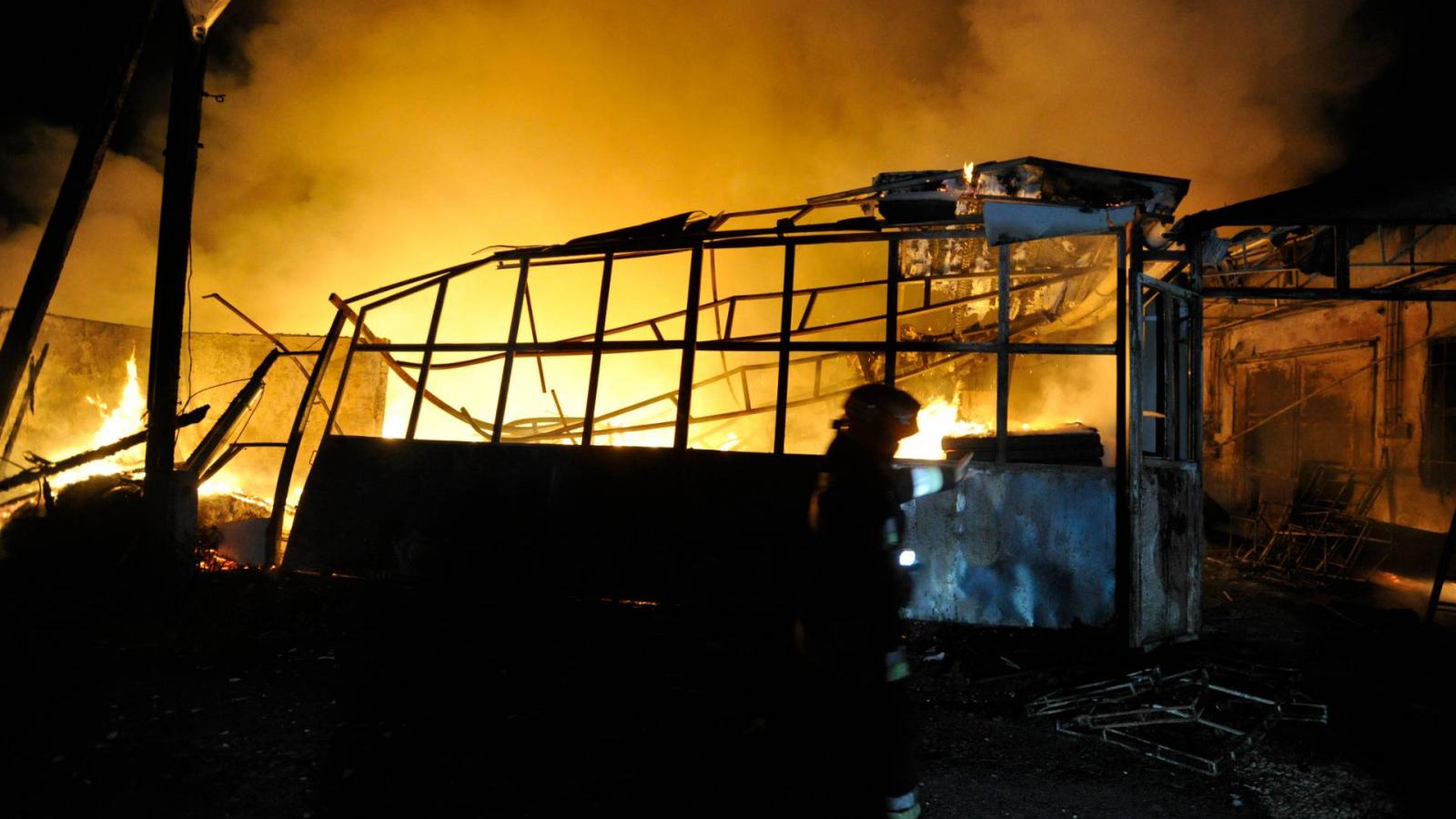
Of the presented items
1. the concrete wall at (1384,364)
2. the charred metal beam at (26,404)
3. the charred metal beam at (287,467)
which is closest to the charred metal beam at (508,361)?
the charred metal beam at (287,467)

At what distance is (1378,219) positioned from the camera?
Answer: 6.58 meters

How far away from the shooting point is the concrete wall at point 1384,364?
1180cm

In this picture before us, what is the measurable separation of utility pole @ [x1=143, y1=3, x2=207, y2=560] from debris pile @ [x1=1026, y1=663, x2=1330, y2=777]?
8872mm

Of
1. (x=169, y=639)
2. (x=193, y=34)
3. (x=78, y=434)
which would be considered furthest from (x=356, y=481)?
(x=78, y=434)

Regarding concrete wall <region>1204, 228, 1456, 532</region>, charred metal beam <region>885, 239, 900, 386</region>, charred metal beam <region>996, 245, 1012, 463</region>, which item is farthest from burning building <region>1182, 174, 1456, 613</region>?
charred metal beam <region>885, 239, 900, 386</region>

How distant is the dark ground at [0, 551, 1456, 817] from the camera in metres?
3.82

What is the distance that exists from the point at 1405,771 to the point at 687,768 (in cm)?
448

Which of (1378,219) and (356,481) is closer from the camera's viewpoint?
(1378,219)

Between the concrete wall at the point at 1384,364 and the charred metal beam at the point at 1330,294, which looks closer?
the charred metal beam at the point at 1330,294

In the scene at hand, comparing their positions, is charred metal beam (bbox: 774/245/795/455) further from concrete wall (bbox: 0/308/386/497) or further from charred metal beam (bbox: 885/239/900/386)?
concrete wall (bbox: 0/308/386/497)

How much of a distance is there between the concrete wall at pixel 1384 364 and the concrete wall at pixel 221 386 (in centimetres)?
1908

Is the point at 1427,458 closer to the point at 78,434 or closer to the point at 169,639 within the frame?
the point at 169,639

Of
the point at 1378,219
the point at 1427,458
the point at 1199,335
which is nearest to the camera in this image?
the point at 1378,219

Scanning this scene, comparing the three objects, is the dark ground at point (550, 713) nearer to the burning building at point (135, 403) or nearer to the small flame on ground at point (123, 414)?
the burning building at point (135, 403)
